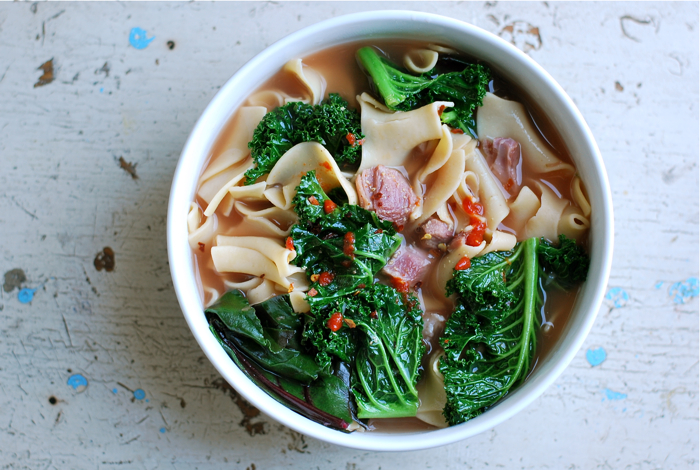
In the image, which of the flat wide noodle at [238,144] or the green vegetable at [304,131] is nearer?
the green vegetable at [304,131]

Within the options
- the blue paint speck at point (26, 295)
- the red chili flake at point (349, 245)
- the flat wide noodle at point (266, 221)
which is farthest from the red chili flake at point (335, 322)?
the blue paint speck at point (26, 295)

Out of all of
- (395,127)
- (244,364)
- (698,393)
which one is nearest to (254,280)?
(244,364)

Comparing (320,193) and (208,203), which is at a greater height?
(320,193)

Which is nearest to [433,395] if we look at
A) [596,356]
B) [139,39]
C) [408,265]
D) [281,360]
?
[408,265]

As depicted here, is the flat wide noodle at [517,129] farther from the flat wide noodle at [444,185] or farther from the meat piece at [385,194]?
the meat piece at [385,194]

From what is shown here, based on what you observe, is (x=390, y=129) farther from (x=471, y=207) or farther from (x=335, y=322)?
(x=335, y=322)

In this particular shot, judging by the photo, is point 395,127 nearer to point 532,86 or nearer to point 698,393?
point 532,86
